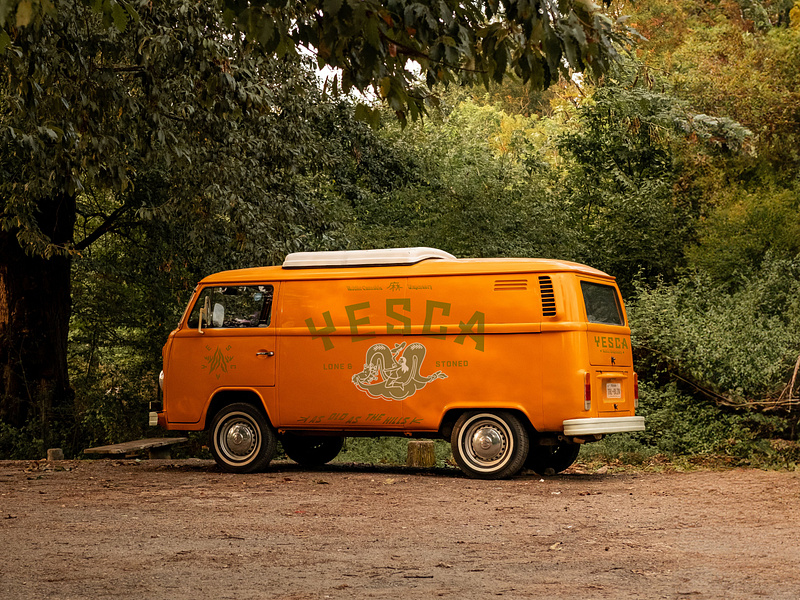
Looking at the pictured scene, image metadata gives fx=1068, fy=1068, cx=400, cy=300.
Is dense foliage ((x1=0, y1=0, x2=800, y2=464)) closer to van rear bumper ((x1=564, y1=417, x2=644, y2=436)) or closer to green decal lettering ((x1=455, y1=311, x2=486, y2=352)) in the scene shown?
green decal lettering ((x1=455, y1=311, x2=486, y2=352))

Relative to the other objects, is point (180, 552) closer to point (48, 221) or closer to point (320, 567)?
point (320, 567)

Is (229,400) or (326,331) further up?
(326,331)

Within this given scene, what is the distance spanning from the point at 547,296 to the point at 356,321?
224 cm

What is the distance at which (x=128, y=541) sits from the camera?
7.61 metres

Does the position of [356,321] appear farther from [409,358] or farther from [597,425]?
[597,425]

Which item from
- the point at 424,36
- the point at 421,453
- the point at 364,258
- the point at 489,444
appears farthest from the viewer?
the point at 421,453

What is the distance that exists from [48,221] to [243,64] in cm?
665

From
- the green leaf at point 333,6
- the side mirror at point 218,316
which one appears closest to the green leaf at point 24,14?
the green leaf at point 333,6

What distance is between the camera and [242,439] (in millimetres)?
12883

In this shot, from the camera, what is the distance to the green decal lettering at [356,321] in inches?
484

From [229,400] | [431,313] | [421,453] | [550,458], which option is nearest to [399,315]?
[431,313]

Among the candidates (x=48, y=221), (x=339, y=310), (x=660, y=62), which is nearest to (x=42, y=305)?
(x=48, y=221)

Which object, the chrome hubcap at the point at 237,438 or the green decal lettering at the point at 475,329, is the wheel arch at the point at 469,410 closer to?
the green decal lettering at the point at 475,329

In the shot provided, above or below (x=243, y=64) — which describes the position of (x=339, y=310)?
below
